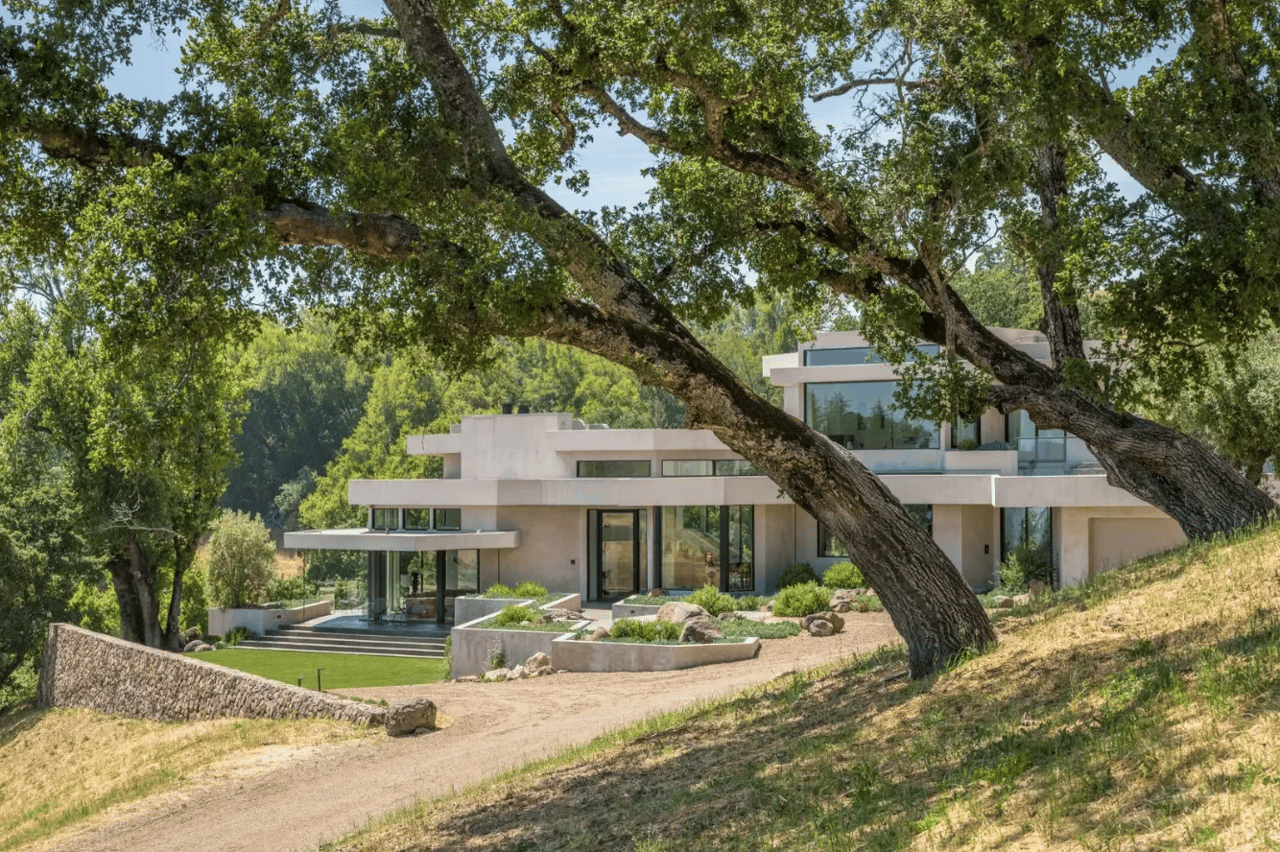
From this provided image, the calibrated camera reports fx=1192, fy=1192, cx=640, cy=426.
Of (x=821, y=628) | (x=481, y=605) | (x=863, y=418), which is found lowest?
(x=481, y=605)

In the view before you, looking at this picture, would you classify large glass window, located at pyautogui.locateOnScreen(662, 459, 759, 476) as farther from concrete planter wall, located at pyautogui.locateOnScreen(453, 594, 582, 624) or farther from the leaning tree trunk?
the leaning tree trunk

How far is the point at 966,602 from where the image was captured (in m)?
10.1

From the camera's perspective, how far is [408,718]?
1622 cm

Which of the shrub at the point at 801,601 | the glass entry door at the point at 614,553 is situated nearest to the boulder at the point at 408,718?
the shrub at the point at 801,601

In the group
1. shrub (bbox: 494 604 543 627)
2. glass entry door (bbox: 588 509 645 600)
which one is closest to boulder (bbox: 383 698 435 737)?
shrub (bbox: 494 604 543 627)

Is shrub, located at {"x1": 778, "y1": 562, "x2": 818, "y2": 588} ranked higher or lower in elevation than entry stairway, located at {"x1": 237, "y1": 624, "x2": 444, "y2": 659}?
higher

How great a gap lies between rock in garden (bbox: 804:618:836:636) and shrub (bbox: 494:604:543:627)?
5880 millimetres

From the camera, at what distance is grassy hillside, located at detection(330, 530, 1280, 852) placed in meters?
5.30

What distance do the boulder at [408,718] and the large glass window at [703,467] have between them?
15.1 m

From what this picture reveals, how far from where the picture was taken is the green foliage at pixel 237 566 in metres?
37.1

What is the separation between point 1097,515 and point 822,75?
1579cm

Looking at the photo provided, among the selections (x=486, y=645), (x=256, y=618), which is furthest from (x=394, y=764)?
(x=256, y=618)

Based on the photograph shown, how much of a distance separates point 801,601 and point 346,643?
1148 cm

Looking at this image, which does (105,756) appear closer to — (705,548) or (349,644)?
(349,644)
